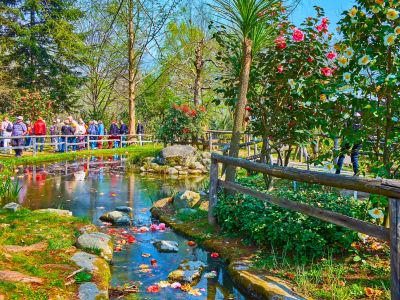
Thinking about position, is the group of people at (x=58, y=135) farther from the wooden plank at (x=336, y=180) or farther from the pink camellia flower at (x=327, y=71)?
the wooden plank at (x=336, y=180)

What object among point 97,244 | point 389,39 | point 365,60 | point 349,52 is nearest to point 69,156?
point 97,244

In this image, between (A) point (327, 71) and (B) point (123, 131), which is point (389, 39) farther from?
(B) point (123, 131)

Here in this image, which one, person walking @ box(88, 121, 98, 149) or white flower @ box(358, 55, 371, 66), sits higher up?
white flower @ box(358, 55, 371, 66)

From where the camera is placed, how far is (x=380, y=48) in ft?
15.2

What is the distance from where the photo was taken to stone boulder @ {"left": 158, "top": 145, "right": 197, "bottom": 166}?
Answer: 15898 millimetres

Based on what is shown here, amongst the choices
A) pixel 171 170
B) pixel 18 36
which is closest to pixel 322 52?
pixel 171 170

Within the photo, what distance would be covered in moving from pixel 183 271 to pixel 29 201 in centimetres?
561

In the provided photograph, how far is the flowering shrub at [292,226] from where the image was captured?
459 centimetres

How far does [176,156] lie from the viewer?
1593 cm

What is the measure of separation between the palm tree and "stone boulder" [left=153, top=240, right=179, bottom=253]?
1.34 metres

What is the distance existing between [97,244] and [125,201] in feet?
13.8

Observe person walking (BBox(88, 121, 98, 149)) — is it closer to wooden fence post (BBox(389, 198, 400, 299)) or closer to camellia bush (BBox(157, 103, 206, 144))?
camellia bush (BBox(157, 103, 206, 144))

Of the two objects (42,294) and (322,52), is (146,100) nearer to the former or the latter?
(322,52)

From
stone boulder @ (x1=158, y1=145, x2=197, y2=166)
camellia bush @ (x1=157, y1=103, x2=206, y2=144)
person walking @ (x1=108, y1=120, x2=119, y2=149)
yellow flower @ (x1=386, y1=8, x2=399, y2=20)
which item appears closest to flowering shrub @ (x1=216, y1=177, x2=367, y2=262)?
yellow flower @ (x1=386, y1=8, x2=399, y2=20)
